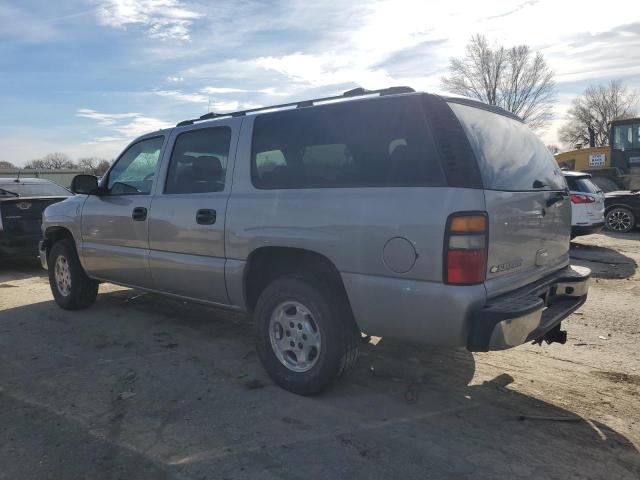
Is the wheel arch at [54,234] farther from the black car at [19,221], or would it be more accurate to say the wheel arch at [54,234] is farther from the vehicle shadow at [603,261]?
the vehicle shadow at [603,261]

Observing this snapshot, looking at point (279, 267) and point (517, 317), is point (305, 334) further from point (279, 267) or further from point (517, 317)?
point (517, 317)

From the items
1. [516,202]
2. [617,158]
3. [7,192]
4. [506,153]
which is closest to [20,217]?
[7,192]

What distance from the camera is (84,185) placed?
5277 millimetres

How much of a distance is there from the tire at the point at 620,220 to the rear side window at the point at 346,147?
1145 centimetres

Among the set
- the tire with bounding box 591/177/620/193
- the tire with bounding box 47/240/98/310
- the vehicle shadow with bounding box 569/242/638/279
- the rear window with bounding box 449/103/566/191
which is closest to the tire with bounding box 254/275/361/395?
the rear window with bounding box 449/103/566/191

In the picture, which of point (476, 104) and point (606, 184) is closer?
point (476, 104)

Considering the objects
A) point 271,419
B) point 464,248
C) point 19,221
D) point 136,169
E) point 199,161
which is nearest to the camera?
point 464,248

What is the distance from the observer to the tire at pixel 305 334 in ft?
11.0

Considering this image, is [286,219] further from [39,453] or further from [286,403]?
[39,453]

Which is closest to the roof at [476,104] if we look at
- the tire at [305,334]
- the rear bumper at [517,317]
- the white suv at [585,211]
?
the rear bumper at [517,317]

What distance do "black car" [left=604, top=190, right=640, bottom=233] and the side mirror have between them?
11.9m

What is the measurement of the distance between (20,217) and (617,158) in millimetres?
16714

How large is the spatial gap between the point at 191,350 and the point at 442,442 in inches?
98.1

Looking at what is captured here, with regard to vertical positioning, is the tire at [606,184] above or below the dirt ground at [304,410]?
above
